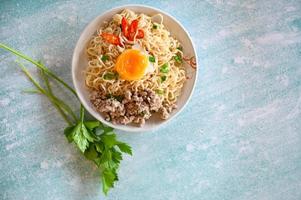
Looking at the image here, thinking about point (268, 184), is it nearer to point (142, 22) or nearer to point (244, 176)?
point (244, 176)

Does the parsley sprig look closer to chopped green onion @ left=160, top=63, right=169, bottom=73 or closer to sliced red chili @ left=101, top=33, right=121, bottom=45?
sliced red chili @ left=101, top=33, right=121, bottom=45

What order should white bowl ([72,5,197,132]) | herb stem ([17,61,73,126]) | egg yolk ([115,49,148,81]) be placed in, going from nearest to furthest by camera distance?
egg yolk ([115,49,148,81])
white bowl ([72,5,197,132])
herb stem ([17,61,73,126])

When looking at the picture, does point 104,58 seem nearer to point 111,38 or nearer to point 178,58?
point 111,38

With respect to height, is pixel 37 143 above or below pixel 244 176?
above

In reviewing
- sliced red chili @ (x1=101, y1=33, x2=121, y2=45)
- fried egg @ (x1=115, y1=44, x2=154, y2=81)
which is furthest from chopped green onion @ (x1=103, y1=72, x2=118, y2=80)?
sliced red chili @ (x1=101, y1=33, x2=121, y2=45)

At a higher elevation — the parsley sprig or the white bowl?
the white bowl

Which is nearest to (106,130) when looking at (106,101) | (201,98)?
(106,101)

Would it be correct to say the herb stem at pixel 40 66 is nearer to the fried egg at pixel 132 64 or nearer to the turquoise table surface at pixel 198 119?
the turquoise table surface at pixel 198 119

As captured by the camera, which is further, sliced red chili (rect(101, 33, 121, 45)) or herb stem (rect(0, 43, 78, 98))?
herb stem (rect(0, 43, 78, 98))
